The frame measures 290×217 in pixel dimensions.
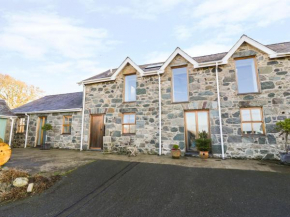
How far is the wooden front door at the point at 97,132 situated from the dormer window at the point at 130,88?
2382 mm

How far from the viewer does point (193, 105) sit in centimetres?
759

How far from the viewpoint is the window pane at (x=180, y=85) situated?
8.02 metres

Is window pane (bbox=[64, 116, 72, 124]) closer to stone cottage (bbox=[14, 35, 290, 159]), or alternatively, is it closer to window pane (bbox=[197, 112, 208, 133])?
stone cottage (bbox=[14, 35, 290, 159])

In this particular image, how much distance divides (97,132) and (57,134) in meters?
3.47

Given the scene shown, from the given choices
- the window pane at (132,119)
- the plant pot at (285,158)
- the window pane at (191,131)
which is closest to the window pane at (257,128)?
the plant pot at (285,158)

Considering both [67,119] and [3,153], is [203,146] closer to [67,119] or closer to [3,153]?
[3,153]

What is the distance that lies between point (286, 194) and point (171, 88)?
246 inches

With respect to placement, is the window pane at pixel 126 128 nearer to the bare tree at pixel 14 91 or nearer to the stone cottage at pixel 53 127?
the stone cottage at pixel 53 127

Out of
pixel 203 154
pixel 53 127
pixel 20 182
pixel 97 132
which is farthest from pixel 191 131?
pixel 53 127

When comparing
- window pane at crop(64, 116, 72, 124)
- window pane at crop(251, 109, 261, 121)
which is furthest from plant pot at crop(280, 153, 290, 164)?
window pane at crop(64, 116, 72, 124)

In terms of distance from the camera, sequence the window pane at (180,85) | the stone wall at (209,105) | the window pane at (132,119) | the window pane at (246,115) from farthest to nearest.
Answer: the window pane at (132,119) < the window pane at (180,85) < the window pane at (246,115) < the stone wall at (209,105)

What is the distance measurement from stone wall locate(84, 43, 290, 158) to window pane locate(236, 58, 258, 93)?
0.97ft

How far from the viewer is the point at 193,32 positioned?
8.95 metres

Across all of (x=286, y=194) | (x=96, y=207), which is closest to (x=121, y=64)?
(x=96, y=207)
